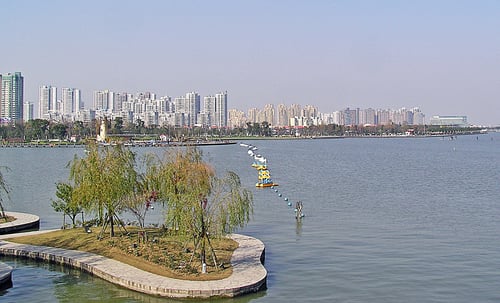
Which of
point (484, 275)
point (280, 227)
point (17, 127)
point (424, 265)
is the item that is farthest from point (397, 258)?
point (17, 127)

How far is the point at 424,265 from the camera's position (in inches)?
931

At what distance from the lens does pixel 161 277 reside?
20078mm

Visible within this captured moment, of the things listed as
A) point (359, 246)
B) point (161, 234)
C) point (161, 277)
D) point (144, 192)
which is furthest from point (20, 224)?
point (359, 246)

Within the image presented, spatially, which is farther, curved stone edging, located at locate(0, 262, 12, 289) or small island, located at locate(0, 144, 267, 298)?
curved stone edging, located at locate(0, 262, 12, 289)

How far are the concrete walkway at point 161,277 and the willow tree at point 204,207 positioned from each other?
1.39 m

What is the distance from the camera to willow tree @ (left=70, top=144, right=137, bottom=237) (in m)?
24.9

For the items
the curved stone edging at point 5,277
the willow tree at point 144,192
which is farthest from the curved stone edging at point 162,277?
the willow tree at point 144,192

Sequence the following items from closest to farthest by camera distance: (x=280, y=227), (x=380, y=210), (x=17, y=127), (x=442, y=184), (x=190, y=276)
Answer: (x=190, y=276)
(x=280, y=227)
(x=380, y=210)
(x=442, y=184)
(x=17, y=127)

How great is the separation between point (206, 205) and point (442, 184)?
36675mm

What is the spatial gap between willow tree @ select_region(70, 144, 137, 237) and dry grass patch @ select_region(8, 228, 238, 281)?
0.97 m

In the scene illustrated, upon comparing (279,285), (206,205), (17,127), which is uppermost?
(17,127)

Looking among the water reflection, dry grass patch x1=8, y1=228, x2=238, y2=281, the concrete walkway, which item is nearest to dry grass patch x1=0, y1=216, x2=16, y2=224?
dry grass patch x1=8, y1=228, x2=238, y2=281

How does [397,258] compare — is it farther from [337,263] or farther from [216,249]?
[216,249]

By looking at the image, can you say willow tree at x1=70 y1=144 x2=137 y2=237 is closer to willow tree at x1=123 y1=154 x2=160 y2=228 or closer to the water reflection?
willow tree at x1=123 y1=154 x2=160 y2=228
